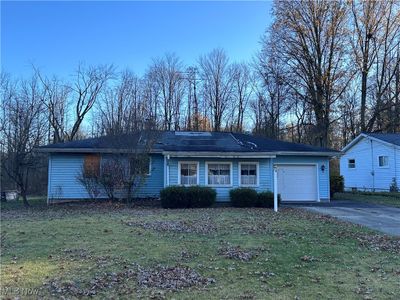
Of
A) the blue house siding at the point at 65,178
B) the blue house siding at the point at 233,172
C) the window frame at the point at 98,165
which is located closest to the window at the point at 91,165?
the window frame at the point at 98,165

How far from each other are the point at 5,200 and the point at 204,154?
12.6 m

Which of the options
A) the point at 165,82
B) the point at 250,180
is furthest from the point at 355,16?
the point at 250,180

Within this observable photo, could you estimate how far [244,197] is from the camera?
1731 cm

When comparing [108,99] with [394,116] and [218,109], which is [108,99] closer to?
[218,109]

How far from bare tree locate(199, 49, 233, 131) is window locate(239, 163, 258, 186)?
644 inches

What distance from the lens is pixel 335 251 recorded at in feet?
26.1

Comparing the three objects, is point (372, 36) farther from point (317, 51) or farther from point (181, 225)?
point (181, 225)

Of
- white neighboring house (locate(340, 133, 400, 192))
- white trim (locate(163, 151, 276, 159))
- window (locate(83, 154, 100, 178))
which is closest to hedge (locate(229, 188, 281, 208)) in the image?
white trim (locate(163, 151, 276, 159))

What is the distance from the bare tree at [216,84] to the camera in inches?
1415

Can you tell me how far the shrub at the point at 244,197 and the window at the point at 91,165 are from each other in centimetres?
641

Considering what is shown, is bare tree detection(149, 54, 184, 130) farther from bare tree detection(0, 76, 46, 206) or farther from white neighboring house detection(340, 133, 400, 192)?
white neighboring house detection(340, 133, 400, 192)

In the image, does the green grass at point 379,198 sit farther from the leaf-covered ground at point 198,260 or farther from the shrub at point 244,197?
the leaf-covered ground at point 198,260

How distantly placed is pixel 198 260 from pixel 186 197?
9.79 metres

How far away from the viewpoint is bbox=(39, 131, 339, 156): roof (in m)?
17.8
